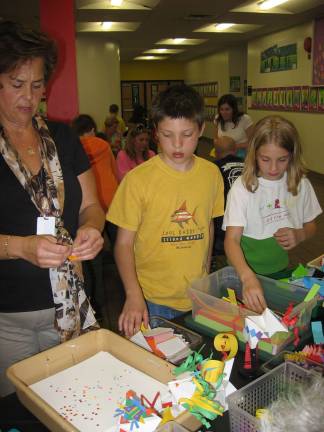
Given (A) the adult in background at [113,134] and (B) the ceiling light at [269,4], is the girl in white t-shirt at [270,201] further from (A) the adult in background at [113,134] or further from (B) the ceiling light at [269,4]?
(B) the ceiling light at [269,4]

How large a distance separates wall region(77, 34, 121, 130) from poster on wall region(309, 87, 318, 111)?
3.77 meters

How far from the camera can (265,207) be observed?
1640 mm

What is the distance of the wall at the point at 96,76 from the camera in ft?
26.4

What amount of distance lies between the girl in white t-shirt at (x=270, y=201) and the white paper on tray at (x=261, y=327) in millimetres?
445

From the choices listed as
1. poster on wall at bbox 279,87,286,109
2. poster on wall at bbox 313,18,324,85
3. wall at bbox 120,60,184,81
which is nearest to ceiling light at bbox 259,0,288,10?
poster on wall at bbox 313,18,324,85

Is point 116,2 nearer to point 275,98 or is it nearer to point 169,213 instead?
point 275,98

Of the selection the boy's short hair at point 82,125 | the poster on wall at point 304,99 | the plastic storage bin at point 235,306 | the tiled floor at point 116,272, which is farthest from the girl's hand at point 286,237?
the poster on wall at point 304,99

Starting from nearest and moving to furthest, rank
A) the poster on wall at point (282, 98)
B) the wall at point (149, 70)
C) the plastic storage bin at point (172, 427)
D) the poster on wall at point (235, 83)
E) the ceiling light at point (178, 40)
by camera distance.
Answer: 1. the plastic storage bin at point (172, 427)
2. the poster on wall at point (282, 98)
3. the ceiling light at point (178, 40)
4. the poster on wall at point (235, 83)
5. the wall at point (149, 70)

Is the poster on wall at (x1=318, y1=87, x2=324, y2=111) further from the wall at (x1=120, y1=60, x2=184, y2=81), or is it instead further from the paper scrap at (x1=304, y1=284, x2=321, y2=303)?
the wall at (x1=120, y1=60, x2=184, y2=81)

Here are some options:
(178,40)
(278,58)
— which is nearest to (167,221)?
(278,58)

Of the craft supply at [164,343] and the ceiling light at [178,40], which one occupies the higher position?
the ceiling light at [178,40]

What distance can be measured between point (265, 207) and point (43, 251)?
0.95m

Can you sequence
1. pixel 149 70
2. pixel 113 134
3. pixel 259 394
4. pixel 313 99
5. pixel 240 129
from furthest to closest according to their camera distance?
pixel 149 70 → pixel 313 99 → pixel 113 134 → pixel 240 129 → pixel 259 394

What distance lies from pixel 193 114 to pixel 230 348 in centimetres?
74
